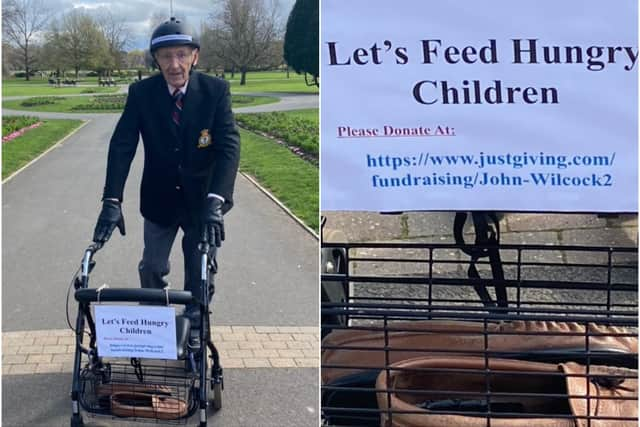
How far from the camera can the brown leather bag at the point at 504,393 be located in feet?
7.00

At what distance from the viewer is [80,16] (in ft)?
10.7

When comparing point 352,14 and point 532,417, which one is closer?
point 352,14

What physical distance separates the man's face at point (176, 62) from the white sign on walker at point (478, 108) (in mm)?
1441

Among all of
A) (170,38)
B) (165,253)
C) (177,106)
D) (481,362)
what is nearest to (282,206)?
(165,253)

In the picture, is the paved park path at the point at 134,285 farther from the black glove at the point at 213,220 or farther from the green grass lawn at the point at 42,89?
the black glove at the point at 213,220

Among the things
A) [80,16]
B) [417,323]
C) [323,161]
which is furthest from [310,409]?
[80,16]

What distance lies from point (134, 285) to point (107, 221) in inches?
78.1

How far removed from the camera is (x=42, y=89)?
3.80 meters

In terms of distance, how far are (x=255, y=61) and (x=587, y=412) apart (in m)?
2.04

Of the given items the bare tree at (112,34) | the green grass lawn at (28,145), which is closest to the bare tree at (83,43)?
the bare tree at (112,34)

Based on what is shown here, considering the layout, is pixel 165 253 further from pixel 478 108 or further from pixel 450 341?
pixel 478 108

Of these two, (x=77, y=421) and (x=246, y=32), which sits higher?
(x=246, y=32)

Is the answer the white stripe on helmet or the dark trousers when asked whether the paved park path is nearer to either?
the dark trousers

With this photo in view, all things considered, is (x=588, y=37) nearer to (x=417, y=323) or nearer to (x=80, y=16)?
(x=417, y=323)
